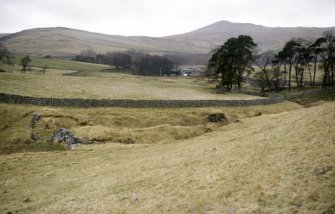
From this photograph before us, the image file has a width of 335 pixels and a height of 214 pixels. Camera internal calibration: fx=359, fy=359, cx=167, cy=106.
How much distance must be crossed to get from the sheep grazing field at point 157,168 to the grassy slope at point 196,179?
0.06m

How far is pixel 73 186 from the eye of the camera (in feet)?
84.6

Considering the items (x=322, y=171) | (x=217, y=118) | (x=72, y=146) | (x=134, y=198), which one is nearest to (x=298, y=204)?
(x=322, y=171)

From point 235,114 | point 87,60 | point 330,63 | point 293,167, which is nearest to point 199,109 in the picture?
point 235,114

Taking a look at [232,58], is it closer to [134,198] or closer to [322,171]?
[134,198]

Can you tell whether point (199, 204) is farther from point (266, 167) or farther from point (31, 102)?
point (31, 102)

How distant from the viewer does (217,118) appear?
54375 mm

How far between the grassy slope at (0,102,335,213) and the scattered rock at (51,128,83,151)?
20.0 ft

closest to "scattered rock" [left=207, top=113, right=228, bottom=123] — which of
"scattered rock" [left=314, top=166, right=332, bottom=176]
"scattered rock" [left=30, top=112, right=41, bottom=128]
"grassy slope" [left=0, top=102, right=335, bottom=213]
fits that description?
"grassy slope" [left=0, top=102, right=335, bottom=213]

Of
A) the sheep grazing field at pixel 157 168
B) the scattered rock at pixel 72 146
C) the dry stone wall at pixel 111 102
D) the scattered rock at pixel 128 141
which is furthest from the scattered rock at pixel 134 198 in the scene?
the dry stone wall at pixel 111 102

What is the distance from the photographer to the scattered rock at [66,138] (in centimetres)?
4032

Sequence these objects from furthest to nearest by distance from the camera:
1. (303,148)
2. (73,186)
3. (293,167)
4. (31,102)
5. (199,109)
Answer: (199,109) < (31,102) < (73,186) < (303,148) < (293,167)

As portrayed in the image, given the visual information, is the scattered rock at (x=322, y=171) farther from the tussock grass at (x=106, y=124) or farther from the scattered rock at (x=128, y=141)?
the scattered rock at (x=128, y=141)

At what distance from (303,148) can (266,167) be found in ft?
10.5

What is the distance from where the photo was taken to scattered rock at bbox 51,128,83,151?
40.3m
